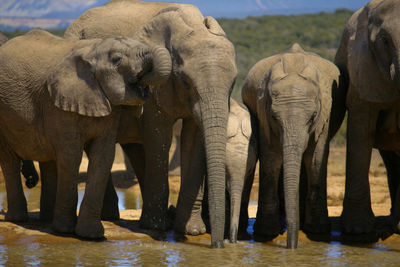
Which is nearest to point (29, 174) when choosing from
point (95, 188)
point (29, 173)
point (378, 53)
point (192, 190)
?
point (29, 173)

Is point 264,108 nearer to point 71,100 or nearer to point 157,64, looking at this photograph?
point 157,64

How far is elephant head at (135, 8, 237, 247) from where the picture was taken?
267 inches

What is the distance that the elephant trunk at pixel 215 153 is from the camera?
22.2 ft

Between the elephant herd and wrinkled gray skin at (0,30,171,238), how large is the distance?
1 centimetres

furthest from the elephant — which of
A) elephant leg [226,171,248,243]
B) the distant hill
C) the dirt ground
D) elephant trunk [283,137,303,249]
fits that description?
the distant hill

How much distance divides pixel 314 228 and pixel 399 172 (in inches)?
76.2

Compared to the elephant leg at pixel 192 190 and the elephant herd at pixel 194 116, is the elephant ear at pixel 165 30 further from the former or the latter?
the elephant leg at pixel 192 190

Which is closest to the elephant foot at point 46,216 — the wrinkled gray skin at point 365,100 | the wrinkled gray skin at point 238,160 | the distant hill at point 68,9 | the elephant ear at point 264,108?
the wrinkled gray skin at point 238,160

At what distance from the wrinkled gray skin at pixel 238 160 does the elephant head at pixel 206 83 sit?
0.47 metres

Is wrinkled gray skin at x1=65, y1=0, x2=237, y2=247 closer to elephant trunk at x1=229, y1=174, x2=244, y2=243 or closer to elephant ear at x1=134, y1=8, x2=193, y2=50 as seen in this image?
elephant ear at x1=134, y1=8, x2=193, y2=50

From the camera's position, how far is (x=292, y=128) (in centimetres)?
700

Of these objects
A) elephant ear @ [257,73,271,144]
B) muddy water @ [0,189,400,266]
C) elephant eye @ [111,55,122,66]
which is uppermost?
elephant eye @ [111,55,122,66]

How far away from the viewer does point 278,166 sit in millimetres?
7672

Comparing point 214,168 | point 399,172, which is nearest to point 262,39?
point 399,172
